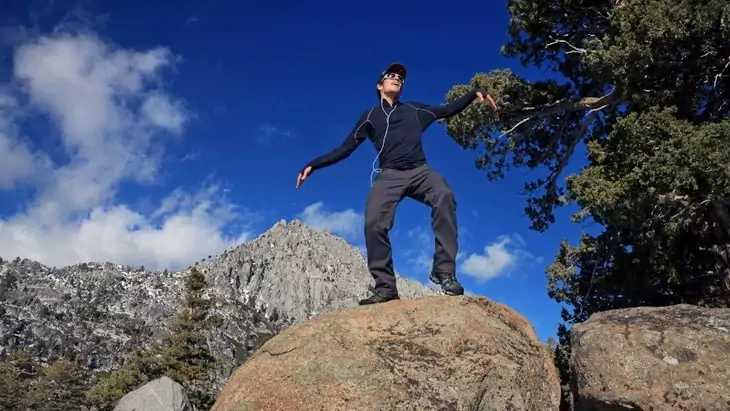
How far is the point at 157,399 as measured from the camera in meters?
19.9

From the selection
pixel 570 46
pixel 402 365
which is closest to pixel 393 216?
pixel 402 365

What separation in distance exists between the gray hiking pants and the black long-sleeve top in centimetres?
17

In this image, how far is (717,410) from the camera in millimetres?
6059

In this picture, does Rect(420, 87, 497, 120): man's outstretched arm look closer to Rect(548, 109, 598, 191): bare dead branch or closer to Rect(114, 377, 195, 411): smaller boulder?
Rect(548, 109, 598, 191): bare dead branch

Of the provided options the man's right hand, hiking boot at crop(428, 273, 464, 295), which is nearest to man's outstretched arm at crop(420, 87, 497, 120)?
the man's right hand

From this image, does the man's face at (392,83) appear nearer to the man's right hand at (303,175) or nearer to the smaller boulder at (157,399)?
the man's right hand at (303,175)

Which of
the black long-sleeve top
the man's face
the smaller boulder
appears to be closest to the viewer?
the black long-sleeve top

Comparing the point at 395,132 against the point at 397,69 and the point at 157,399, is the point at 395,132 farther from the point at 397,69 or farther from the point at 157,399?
the point at 157,399

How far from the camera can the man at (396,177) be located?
18.8 feet

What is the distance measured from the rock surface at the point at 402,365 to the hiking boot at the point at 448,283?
0.88 ft

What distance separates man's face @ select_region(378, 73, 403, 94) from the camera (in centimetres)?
635

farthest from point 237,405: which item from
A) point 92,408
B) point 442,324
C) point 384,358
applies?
point 92,408

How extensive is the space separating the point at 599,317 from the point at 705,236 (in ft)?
33.7

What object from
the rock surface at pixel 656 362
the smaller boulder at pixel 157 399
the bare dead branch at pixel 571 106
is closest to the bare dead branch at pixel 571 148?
the bare dead branch at pixel 571 106
